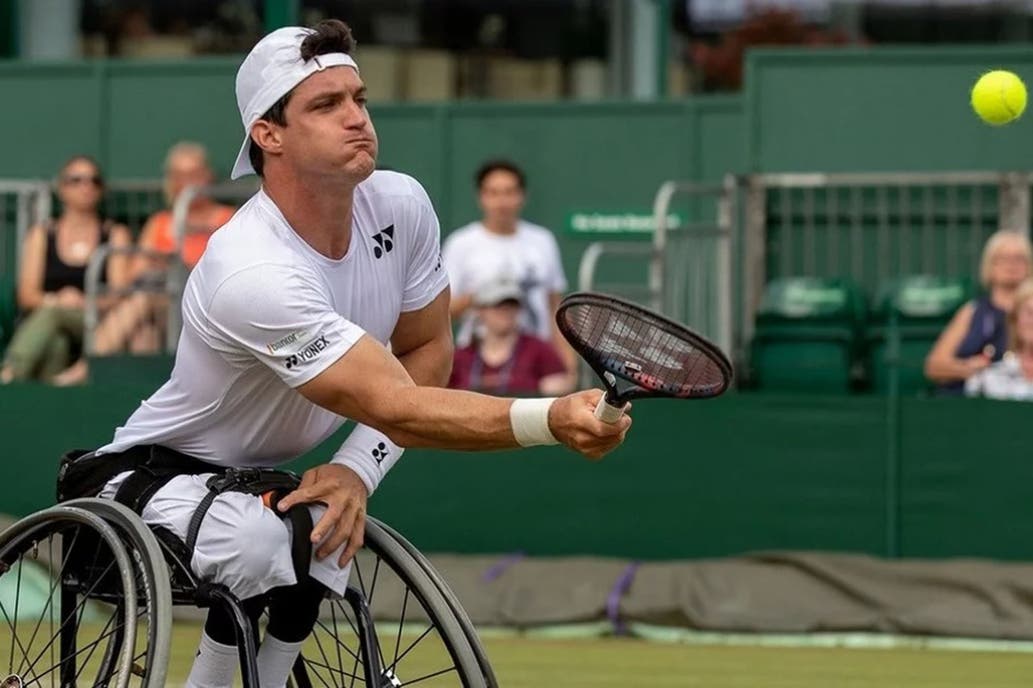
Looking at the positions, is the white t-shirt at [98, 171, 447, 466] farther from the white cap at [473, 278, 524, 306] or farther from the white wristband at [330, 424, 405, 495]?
the white cap at [473, 278, 524, 306]

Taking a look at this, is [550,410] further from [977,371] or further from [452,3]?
[452,3]

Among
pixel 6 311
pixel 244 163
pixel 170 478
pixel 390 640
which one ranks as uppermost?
pixel 244 163

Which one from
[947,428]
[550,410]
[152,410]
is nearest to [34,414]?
[947,428]

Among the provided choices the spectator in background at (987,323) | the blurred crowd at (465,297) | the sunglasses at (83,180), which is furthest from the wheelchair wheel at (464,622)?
the sunglasses at (83,180)

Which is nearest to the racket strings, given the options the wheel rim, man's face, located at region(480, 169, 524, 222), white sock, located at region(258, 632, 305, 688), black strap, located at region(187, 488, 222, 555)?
black strap, located at region(187, 488, 222, 555)

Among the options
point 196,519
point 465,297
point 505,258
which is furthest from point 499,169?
point 196,519

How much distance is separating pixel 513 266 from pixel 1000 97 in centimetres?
337

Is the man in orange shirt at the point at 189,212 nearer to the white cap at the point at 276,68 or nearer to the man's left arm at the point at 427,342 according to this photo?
the man's left arm at the point at 427,342

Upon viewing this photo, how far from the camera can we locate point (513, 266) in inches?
398

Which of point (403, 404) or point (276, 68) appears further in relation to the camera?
point (276, 68)

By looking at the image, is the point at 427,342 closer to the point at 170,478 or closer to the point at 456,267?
the point at 170,478

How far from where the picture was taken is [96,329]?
1023 cm

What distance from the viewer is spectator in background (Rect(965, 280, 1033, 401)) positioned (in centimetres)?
905

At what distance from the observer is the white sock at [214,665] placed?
478 cm
